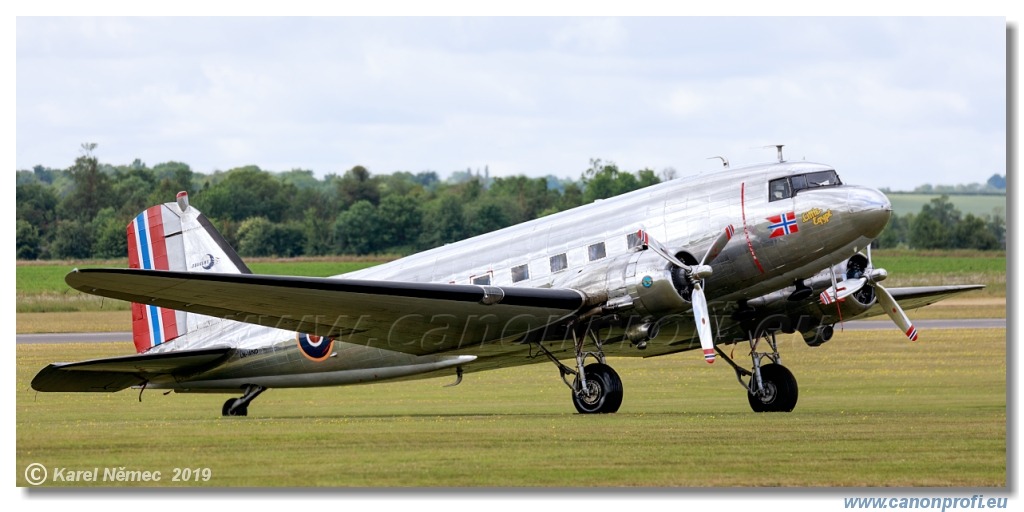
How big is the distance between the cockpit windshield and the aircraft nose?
1.63ft

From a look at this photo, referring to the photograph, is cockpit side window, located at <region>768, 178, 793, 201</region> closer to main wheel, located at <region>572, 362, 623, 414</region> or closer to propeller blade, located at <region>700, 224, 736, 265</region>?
propeller blade, located at <region>700, 224, 736, 265</region>

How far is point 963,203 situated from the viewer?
183ft

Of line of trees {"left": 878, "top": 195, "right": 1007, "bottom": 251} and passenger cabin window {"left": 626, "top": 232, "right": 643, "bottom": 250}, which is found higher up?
line of trees {"left": 878, "top": 195, "right": 1007, "bottom": 251}

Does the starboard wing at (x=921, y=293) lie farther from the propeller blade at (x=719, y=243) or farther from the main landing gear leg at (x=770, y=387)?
the propeller blade at (x=719, y=243)

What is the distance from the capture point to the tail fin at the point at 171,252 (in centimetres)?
2506

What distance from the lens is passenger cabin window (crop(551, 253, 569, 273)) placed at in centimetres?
2152

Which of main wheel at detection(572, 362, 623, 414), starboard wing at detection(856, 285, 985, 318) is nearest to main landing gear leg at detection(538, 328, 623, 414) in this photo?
main wheel at detection(572, 362, 623, 414)

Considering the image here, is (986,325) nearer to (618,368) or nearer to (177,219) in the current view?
(618,368)

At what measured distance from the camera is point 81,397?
1106 inches

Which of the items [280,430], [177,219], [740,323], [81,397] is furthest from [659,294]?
[81,397]

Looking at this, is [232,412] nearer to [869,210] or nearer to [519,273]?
[519,273]

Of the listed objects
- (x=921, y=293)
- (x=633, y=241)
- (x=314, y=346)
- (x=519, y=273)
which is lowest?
(x=314, y=346)

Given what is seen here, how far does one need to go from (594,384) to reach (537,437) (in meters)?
2.41

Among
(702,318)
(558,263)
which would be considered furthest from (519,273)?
(702,318)
